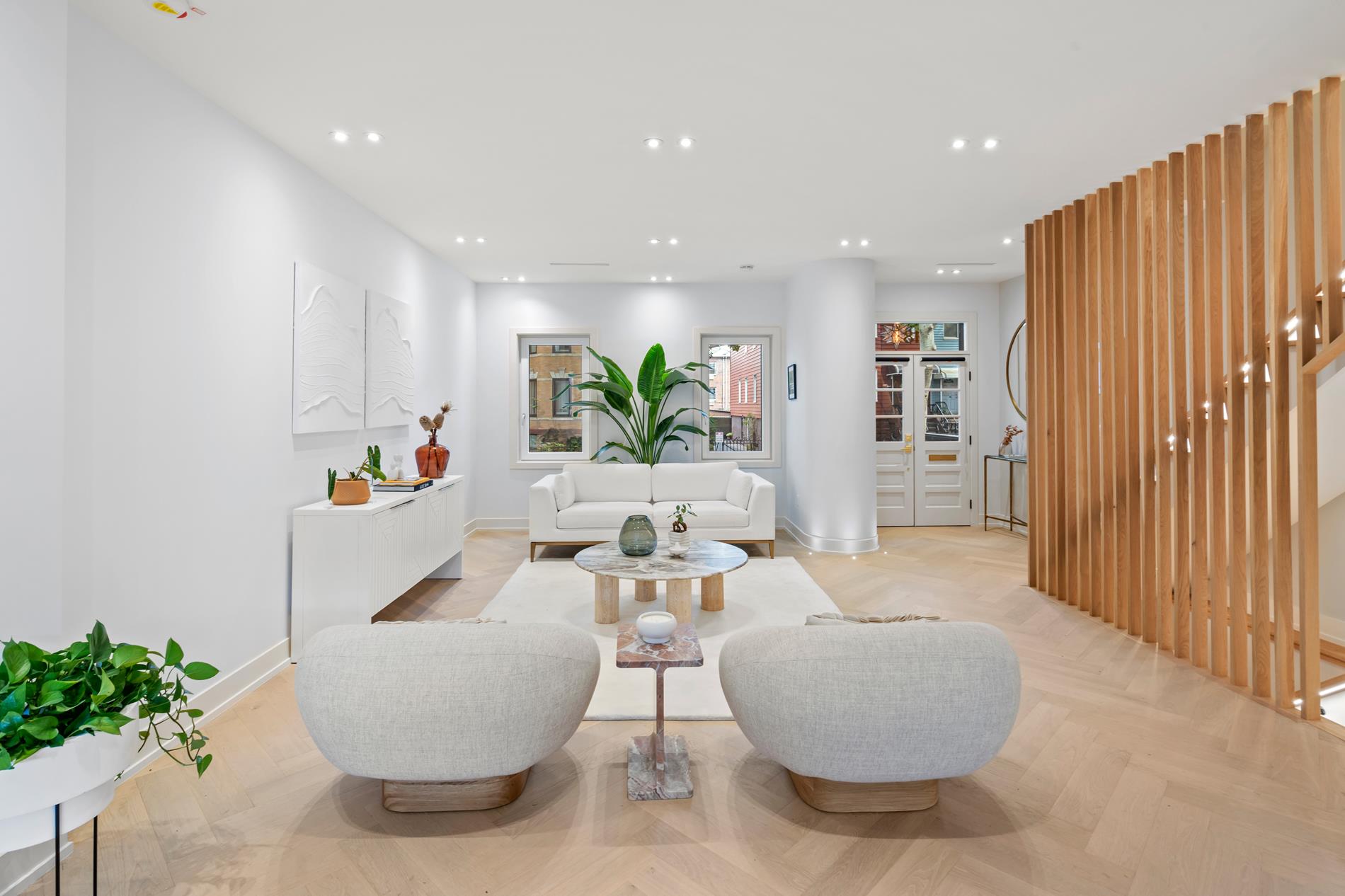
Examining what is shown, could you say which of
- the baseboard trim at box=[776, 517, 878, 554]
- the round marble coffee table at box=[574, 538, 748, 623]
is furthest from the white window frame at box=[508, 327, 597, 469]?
the round marble coffee table at box=[574, 538, 748, 623]

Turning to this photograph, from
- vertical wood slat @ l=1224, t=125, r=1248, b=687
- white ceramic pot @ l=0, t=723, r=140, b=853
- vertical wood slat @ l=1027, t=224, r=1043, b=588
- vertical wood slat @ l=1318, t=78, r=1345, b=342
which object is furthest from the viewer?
vertical wood slat @ l=1027, t=224, r=1043, b=588

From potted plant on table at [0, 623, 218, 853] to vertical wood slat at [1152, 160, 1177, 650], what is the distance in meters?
4.11

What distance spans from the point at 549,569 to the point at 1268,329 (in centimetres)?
448

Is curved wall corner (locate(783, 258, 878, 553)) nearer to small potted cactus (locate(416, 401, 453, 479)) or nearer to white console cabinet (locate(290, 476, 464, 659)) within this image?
small potted cactus (locate(416, 401, 453, 479))

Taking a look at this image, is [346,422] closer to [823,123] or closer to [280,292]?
[280,292]

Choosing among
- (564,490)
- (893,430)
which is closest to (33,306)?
(564,490)

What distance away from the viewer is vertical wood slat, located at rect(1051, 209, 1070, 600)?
14.0ft

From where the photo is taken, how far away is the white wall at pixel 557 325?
6887mm

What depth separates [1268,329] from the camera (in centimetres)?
295

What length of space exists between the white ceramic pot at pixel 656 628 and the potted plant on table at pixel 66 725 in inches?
46.0

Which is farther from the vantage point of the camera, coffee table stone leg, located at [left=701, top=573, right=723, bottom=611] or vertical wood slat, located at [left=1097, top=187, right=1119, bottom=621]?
coffee table stone leg, located at [left=701, top=573, right=723, bottom=611]

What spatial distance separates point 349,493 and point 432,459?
48.4 inches

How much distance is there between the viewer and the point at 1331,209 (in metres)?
2.59

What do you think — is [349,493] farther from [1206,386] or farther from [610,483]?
[1206,386]
